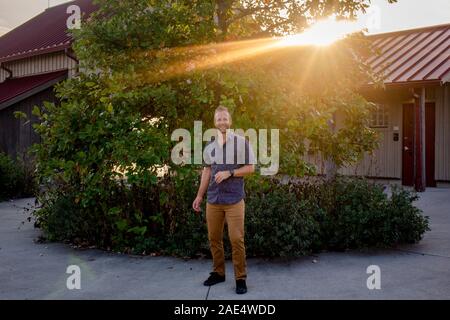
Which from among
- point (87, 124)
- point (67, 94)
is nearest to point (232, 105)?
point (87, 124)

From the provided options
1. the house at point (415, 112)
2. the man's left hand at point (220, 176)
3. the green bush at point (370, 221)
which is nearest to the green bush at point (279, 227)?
the green bush at point (370, 221)

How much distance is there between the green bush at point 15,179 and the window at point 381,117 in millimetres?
9991

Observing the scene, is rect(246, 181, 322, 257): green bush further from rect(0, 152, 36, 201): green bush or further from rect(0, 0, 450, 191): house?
rect(0, 152, 36, 201): green bush

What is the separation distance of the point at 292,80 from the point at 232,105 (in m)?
1.38

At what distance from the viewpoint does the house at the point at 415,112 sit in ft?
44.7

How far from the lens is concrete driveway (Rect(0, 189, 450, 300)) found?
17.3 ft

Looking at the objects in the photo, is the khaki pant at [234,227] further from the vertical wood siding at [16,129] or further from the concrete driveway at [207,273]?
the vertical wood siding at [16,129]

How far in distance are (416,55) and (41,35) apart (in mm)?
13825

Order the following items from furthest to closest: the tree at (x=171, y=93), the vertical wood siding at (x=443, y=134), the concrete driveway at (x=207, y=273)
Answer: the vertical wood siding at (x=443, y=134) → the tree at (x=171, y=93) → the concrete driveway at (x=207, y=273)

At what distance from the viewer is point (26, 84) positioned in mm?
17344

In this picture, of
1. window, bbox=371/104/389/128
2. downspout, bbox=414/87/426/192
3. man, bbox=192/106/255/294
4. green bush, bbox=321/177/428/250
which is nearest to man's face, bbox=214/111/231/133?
man, bbox=192/106/255/294

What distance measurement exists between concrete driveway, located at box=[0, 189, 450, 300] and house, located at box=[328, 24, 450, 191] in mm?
6735

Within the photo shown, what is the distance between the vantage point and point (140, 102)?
7234mm

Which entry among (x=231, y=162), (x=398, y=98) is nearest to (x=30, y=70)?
(x=398, y=98)
